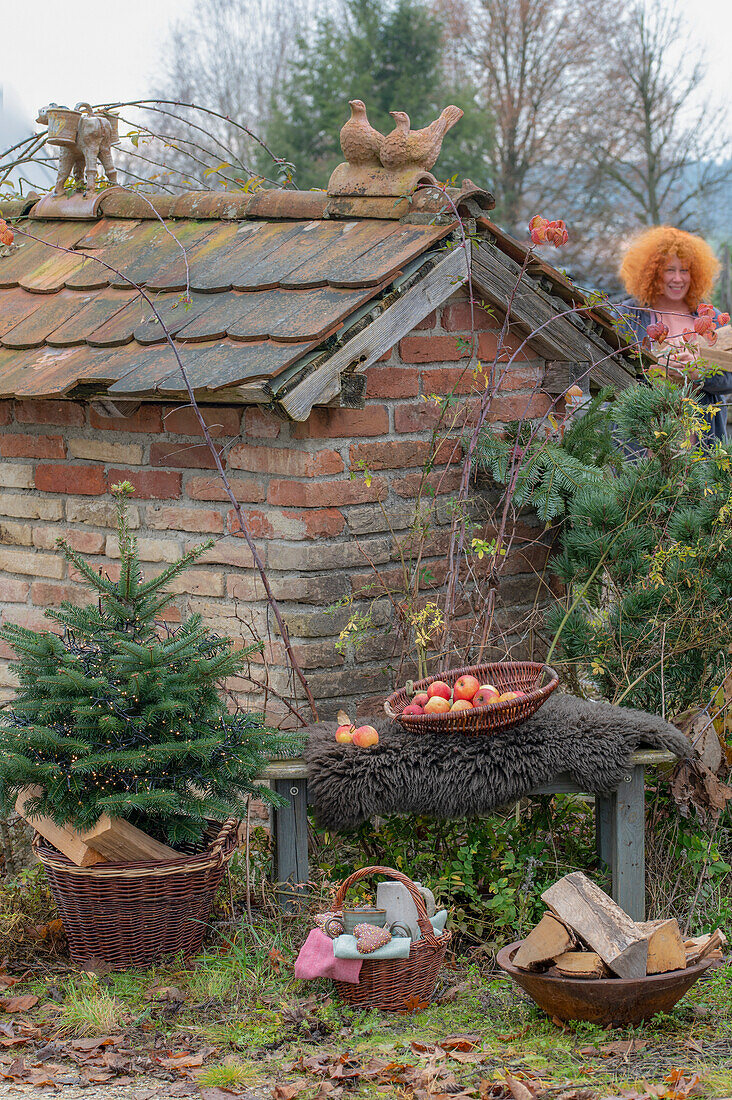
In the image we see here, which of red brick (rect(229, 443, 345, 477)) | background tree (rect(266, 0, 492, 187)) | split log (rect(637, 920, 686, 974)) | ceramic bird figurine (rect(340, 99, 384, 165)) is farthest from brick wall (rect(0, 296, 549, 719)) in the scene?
background tree (rect(266, 0, 492, 187))

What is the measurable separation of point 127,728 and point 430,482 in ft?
5.13

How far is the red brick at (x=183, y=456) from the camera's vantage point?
3960 mm

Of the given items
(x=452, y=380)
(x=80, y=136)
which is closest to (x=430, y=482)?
(x=452, y=380)

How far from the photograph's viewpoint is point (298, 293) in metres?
3.82

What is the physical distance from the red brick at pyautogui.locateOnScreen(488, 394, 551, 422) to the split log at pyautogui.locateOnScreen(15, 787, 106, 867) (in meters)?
2.27

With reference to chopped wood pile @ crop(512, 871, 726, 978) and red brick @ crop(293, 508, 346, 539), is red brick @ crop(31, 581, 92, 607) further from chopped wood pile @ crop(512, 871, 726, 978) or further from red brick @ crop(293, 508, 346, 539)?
chopped wood pile @ crop(512, 871, 726, 978)

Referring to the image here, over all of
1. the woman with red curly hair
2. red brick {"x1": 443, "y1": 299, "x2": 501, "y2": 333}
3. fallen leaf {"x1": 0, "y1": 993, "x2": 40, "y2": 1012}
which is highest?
the woman with red curly hair

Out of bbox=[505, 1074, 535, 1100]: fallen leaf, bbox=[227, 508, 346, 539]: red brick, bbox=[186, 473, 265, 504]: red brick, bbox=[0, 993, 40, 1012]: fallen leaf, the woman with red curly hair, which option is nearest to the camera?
bbox=[505, 1074, 535, 1100]: fallen leaf

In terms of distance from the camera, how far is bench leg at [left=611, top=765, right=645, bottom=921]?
3.47m

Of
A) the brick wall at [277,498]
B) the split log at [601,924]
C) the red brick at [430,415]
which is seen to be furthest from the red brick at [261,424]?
the split log at [601,924]

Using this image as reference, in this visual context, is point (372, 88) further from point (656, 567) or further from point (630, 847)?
point (630, 847)

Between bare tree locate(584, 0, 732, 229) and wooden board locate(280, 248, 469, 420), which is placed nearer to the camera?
wooden board locate(280, 248, 469, 420)

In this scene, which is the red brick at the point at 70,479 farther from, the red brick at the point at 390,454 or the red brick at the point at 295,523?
the red brick at the point at 390,454

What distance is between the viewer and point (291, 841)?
11.5ft
